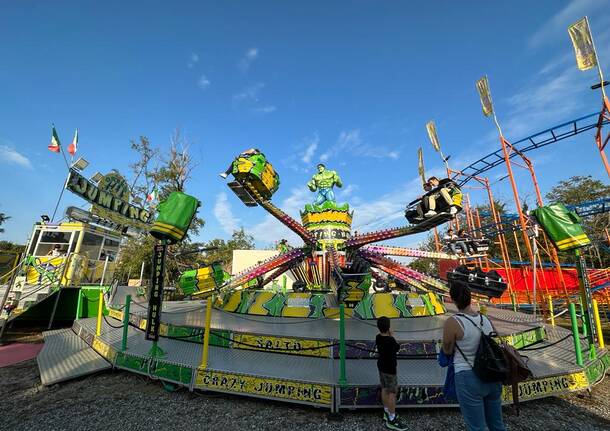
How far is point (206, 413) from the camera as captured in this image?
442 cm

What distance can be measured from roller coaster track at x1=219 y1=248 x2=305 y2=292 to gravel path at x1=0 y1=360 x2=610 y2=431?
3684 millimetres

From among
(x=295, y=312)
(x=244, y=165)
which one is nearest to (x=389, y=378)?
(x=295, y=312)

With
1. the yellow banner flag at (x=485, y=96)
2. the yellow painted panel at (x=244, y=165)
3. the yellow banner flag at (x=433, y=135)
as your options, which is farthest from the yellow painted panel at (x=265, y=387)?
the yellow banner flag at (x=433, y=135)

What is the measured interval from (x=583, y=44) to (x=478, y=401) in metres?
13.6

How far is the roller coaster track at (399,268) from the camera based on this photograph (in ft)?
29.5

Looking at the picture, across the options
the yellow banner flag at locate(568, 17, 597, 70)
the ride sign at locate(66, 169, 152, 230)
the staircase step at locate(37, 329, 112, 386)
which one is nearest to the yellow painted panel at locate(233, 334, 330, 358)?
the staircase step at locate(37, 329, 112, 386)

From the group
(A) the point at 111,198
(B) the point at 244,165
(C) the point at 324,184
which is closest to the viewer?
(B) the point at 244,165

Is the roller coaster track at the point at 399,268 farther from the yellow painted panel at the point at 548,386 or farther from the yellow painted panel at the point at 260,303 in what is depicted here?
the yellow painted panel at the point at 548,386

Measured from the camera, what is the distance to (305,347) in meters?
5.35

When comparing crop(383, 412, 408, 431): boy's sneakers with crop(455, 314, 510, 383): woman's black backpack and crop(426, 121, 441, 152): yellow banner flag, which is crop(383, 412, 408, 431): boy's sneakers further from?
crop(426, 121, 441, 152): yellow banner flag

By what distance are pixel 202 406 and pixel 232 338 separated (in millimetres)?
1319

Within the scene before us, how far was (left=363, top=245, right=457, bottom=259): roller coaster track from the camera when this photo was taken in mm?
9508

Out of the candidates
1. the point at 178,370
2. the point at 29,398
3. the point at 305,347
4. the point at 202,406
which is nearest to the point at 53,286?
the point at 29,398

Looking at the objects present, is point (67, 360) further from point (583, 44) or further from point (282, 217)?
point (583, 44)
